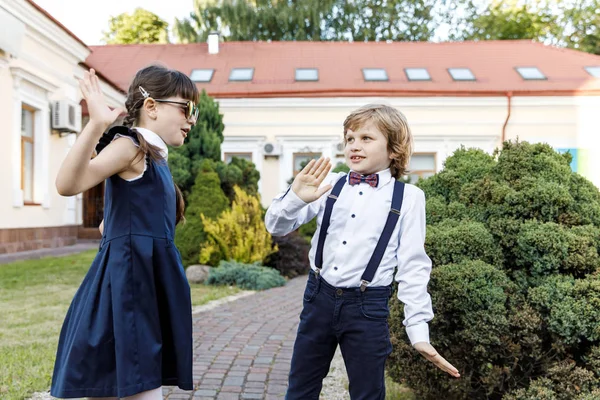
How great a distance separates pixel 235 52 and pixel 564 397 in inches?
770

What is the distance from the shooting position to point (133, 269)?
6.88ft

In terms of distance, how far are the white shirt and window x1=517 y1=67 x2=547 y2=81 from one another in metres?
18.3

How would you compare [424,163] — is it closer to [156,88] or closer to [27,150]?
[27,150]

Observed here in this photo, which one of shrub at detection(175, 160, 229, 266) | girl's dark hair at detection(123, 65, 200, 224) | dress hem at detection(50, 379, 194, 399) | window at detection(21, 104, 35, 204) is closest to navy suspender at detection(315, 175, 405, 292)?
girl's dark hair at detection(123, 65, 200, 224)

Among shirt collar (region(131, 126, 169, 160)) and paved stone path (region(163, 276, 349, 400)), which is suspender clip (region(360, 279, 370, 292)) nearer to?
shirt collar (region(131, 126, 169, 160))

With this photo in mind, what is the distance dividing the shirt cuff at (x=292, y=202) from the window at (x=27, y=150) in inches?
450

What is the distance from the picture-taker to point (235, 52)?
68.3 ft

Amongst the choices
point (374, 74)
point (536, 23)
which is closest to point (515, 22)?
point (536, 23)

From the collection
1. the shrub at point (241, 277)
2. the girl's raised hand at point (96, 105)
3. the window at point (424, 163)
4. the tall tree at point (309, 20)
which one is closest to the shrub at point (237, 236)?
the shrub at point (241, 277)

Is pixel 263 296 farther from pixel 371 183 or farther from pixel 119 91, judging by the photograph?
pixel 119 91

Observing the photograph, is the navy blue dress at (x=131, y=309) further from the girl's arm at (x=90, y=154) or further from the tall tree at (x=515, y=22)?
the tall tree at (x=515, y=22)

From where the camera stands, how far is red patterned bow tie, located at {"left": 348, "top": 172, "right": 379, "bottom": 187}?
2.44 meters

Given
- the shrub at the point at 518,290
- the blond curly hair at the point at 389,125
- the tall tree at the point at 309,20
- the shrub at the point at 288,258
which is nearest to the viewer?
the blond curly hair at the point at 389,125

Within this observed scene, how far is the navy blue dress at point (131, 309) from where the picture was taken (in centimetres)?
204
